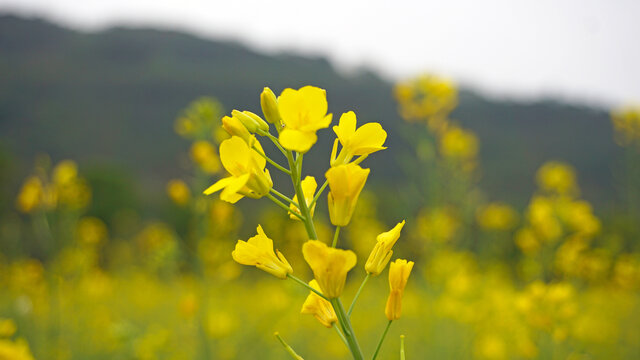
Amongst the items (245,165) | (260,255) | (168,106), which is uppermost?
(245,165)

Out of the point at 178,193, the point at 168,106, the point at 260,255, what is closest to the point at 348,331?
the point at 260,255

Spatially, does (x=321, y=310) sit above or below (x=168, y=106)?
above

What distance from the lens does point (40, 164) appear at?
11.6 ft

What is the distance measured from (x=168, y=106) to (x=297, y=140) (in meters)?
88.9

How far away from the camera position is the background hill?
6034cm

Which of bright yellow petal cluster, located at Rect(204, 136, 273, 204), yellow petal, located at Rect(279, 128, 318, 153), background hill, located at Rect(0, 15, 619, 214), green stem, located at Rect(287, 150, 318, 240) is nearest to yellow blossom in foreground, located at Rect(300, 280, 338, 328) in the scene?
green stem, located at Rect(287, 150, 318, 240)

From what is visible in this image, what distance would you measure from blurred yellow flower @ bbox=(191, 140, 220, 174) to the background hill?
41094mm

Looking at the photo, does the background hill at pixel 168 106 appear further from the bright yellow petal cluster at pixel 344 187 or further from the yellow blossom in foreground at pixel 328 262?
the yellow blossom in foreground at pixel 328 262

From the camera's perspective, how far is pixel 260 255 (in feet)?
3.92

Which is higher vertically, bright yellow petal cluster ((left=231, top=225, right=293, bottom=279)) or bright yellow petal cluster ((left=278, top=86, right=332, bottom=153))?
bright yellow petal cluster ((left=278, top=86, right=332, bottom=153))

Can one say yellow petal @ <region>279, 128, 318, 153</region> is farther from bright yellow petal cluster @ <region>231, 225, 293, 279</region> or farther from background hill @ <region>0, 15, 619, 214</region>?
background hill @ <region>0, 15, 619, 214</region>

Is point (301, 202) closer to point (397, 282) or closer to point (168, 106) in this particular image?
point (397, 282)

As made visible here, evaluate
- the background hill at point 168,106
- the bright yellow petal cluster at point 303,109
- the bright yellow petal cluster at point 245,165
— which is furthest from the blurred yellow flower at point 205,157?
the background hill at point 168,106

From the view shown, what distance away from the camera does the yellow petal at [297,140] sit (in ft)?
3.42
